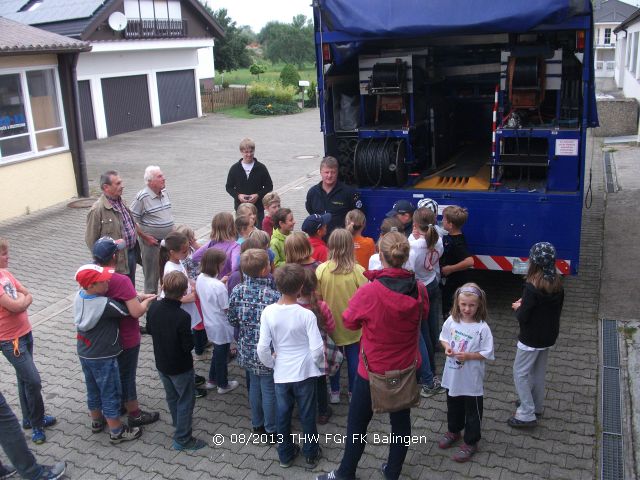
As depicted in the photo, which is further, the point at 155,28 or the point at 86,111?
the point at 155,28

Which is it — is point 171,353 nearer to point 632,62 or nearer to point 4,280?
point 4,280

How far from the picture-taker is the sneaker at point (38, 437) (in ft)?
15.8

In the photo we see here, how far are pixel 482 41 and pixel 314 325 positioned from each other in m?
4.71

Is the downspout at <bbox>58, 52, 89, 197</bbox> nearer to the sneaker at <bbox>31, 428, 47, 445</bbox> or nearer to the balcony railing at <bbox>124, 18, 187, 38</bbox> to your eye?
the sneaker at <bbox>31, 428, 47, 445</bbox>

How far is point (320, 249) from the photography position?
5.32 m

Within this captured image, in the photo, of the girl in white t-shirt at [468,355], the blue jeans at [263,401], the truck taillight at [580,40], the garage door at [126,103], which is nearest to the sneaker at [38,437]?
the blue jeans at [263,401]

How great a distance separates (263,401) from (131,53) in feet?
77.1

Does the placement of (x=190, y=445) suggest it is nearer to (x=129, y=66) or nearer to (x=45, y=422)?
(x=45, y=422)

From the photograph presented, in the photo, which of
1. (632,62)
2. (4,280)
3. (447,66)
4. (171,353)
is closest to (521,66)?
(447,66)

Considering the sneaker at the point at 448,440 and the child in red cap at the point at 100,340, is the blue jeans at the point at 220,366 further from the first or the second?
the sneaker at the point at 448,440

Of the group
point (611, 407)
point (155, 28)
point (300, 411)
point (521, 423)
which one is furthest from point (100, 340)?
point (155, 28)

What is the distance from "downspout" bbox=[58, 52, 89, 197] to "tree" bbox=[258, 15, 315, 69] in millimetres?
69110

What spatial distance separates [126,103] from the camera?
25125mm

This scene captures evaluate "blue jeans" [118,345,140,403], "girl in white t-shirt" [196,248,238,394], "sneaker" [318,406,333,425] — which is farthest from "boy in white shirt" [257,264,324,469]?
"blue jeans" [118,345,140,403]
